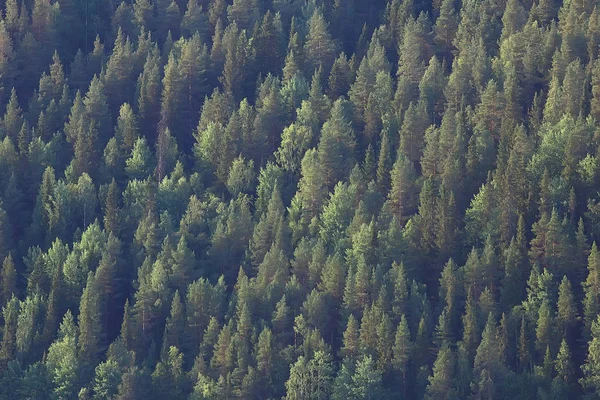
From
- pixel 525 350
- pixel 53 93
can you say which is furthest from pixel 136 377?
pixel 53 93

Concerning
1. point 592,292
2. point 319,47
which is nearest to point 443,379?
point 592,292

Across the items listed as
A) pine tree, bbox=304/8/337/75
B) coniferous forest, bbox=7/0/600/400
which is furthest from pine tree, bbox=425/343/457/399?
pine tree, bbox=304/8/337/75

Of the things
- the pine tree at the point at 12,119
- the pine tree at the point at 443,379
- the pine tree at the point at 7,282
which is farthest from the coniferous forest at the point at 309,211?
the pine tree at the point at 7,282

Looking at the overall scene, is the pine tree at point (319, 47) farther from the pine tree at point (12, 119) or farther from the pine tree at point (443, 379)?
the pine tree at point (443, 379)

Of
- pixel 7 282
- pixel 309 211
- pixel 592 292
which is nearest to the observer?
pixel 592 292

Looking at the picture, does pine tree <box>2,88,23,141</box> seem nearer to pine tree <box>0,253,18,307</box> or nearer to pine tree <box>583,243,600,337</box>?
pine tree <box>0,253,18,307</box>

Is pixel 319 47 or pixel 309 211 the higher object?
pixel 319 47

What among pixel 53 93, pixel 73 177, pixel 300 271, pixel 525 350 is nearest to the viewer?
pixel 525 350

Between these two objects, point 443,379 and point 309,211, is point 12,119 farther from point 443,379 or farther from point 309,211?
point 443,379

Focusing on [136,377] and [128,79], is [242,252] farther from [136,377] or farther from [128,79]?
[128,79]
